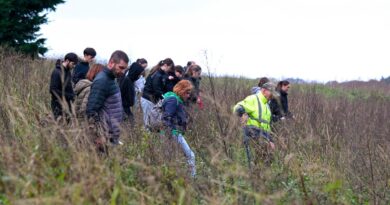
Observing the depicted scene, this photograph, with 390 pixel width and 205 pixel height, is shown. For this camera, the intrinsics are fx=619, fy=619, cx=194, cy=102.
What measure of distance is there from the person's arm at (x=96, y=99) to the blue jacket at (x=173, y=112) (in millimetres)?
1560

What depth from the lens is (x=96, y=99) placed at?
6012mm

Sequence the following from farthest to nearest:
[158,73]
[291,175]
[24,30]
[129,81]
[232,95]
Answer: [24,30] → [232,95] → [158,73] → [129,81] → [291,175]

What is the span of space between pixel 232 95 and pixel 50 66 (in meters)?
4.30

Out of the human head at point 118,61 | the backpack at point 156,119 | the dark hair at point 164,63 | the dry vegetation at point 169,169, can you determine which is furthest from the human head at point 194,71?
the human head at point 118,61

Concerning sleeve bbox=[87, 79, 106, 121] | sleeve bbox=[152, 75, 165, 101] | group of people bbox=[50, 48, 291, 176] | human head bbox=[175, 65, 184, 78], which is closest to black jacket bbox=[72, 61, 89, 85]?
group of people bbox=[50, 48, 291, 176]

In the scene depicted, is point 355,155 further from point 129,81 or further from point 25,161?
point 25,161

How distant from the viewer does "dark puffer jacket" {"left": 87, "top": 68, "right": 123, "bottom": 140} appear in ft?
19.7

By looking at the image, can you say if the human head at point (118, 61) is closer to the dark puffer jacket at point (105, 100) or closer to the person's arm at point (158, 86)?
the dark puffer jacket at point (105, 100)

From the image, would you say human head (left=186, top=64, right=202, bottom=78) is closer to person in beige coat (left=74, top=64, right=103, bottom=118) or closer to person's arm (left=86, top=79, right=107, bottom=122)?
person in beige coat (left=74, top=64, right=103, bottom=118)

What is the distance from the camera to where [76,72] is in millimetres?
Result: 9578

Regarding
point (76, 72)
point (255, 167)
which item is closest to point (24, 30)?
point (76, 72)

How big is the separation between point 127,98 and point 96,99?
3.07 m

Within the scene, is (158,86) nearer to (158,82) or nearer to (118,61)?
(158,82)

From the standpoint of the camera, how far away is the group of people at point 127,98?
602 centimetres
